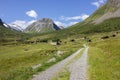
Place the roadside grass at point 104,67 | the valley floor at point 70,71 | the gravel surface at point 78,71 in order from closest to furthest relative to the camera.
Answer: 1. the gravel surface at point 78,71
2. the roadside grass at point 104,67
3. the valley floor at point 70,71

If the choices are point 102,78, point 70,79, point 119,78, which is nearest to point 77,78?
point 70,79

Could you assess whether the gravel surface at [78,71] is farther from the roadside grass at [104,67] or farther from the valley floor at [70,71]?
the roadside grass at [104,67]

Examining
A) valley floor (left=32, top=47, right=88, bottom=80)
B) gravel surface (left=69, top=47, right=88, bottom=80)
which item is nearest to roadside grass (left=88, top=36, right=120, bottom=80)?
gravel surface (left=69, top=47, right=88, bottom=80)

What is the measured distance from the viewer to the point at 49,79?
31.9 m

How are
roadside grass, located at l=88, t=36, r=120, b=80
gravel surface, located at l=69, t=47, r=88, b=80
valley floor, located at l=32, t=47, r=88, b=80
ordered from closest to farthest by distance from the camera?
gravel surface, located at l=69, t=47, r=88, b=80 < roadside grass, located at l=88, t=36, r=120, b=80 < valley floor, located at l=32, t=47, r=88, b=80

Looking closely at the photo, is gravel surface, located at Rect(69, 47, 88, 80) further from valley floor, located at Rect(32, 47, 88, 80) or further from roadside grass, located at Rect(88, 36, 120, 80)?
roadside grass, located at Rect(88, 36, 120, 80)

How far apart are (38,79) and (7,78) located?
15.7 ft

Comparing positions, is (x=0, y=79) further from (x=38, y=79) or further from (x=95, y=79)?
(x=95, y=79)

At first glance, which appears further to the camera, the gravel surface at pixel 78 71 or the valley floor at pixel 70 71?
the valley floor at pixel 70 71

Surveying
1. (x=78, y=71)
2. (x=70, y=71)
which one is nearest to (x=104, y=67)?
(x=78, y=71)

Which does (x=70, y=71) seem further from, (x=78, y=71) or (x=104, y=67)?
(x=104, y=67)

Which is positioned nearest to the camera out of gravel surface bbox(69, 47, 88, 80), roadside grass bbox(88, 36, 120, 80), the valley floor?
gravel surface bbox(69, 47, 88, 80)

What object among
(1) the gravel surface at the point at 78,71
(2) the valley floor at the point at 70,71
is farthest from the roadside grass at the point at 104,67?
(2) the valley floor at the point at 70,71

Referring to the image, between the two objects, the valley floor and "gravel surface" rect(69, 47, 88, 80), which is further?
the valley floor
